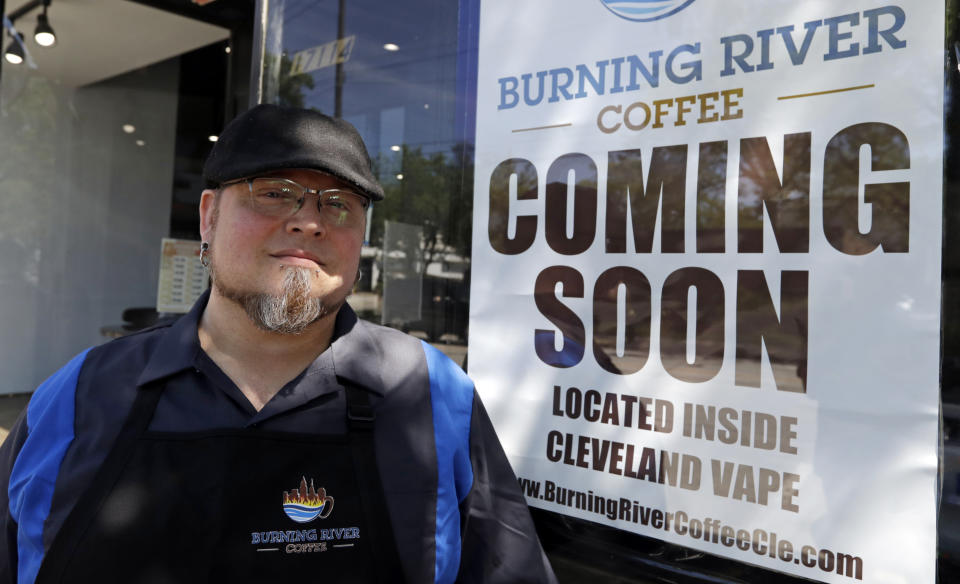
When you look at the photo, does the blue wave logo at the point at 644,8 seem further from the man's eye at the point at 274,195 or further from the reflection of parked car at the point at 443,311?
the man's eye at the point at 274,195

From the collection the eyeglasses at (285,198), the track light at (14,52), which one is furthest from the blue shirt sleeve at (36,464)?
the track light at (14,52)

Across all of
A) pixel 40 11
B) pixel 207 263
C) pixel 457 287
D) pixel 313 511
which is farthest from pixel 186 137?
pixel 313 511

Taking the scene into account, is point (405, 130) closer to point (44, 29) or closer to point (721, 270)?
point (721, 270)

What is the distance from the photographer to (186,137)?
7.57 m

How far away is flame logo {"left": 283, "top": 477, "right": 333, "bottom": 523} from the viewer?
1.34 m

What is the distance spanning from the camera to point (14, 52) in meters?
6.47

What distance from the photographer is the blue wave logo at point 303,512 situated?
134 centimetres

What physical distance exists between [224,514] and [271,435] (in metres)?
0.17

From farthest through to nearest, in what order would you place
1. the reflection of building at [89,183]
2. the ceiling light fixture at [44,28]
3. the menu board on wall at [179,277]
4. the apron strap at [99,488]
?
the reflection of building at [89,183] < the menu board on wall at [179,277] < the ceiling light fixture at [44,28] < the apron strap at [99,488]

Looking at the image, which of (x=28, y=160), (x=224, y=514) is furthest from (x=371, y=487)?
(x=28, y=160)

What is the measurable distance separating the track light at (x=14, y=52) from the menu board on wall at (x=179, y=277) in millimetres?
2466

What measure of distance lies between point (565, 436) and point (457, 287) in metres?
0.69

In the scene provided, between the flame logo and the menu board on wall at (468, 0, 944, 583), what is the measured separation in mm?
993

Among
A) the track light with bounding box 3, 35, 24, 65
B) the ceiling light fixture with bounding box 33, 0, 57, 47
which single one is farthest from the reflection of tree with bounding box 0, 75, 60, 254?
the ceiling light fixture with bounding box 33, 0, 57, 47
